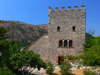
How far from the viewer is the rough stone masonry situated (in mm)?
18922

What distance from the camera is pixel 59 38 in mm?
19453

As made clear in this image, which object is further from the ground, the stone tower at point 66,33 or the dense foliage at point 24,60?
the stone tower at point 66,33

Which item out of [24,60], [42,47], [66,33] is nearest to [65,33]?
[66,33]

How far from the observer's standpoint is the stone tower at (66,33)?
745 inches

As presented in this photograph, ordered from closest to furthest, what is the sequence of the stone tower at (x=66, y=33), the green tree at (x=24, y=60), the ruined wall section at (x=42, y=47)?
the green tree at (x=24, y=60)
the stone tower at (x=66, y=33)
the ruined wall section at (x=42, y=47)

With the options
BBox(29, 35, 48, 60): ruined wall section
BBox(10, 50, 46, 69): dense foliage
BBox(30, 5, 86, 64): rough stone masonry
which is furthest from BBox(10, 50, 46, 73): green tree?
BBox(29, 35, 48, 60): ruined wall section

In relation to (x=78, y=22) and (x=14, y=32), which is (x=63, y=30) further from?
(x=14, y=32)

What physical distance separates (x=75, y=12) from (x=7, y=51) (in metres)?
13.6

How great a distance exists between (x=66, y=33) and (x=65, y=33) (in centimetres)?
18

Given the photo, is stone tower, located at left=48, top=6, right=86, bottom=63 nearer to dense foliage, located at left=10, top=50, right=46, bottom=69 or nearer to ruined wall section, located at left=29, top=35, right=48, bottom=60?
ruined wall section, located at left=29, top=35, right=48, bottom=60

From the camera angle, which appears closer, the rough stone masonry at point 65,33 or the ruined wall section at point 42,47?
the rough stone masonry at point 65,33

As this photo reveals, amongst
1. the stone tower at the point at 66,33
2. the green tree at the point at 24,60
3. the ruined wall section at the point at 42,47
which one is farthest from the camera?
the ruined wall section at the point at 42,47

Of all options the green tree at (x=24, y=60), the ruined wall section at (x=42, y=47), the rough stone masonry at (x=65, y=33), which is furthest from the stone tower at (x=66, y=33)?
the green tree at (x=24, y=60)

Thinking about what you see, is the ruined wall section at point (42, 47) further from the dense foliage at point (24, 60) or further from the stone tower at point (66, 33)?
the dense foliage at point (24, 60)
